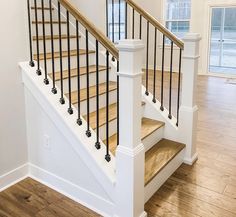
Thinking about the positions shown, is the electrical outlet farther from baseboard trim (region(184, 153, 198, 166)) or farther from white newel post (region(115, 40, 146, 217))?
baseboard trim (region(184, 153, 198, 166))

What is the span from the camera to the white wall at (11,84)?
2471mm

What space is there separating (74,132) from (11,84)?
0.75 m

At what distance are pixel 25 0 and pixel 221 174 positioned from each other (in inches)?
95.0

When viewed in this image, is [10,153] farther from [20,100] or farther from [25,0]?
[25,0]

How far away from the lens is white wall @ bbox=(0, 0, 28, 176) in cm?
247

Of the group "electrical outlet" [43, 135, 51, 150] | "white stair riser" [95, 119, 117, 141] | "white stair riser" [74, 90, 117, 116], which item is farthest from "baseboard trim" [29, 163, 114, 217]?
"white stair riser" [74, 90, 117, 116]

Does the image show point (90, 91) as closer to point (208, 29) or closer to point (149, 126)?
point (149, 126)

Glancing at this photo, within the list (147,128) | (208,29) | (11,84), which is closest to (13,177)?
(11,84)

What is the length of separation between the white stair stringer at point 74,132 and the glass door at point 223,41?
6.43 m

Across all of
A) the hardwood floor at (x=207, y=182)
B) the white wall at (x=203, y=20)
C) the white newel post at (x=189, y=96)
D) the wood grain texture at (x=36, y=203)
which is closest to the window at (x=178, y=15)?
the white wall at (x=203, y=20)

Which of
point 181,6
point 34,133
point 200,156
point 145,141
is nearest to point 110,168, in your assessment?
point 145,141

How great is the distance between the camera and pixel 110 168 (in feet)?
7.30

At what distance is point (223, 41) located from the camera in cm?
799

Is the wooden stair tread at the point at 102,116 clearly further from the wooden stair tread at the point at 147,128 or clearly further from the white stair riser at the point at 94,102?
the wooden stair tread at the point at 147,128
